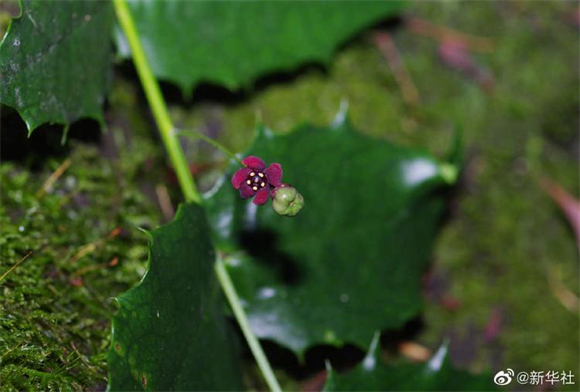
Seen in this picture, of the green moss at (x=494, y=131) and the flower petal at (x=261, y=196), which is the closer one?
the flower petal at (x=261, y=196)

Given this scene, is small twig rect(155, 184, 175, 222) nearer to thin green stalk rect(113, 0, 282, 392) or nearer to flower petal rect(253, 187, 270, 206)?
thin green stalk rect(113, 0, 282, 392)

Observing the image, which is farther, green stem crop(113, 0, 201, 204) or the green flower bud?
green stem crop(113, 0, 201, 204)

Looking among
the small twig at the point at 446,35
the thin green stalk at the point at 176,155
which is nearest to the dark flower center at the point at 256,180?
the thin green stalk at the point at 176,155

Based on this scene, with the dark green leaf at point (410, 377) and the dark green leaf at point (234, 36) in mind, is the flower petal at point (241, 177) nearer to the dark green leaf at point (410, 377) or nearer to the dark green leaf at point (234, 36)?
the dark green leaf at point (410, 377)

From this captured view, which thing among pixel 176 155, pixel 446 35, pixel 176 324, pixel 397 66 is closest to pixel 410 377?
pixel 176 324

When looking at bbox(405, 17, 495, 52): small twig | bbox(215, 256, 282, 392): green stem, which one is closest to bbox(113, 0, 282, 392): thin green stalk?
bbox(215, 256, 282, 392): green stem

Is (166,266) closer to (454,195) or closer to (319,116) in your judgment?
(319,116)

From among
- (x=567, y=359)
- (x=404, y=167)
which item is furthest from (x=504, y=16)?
(x=567, y=359)
